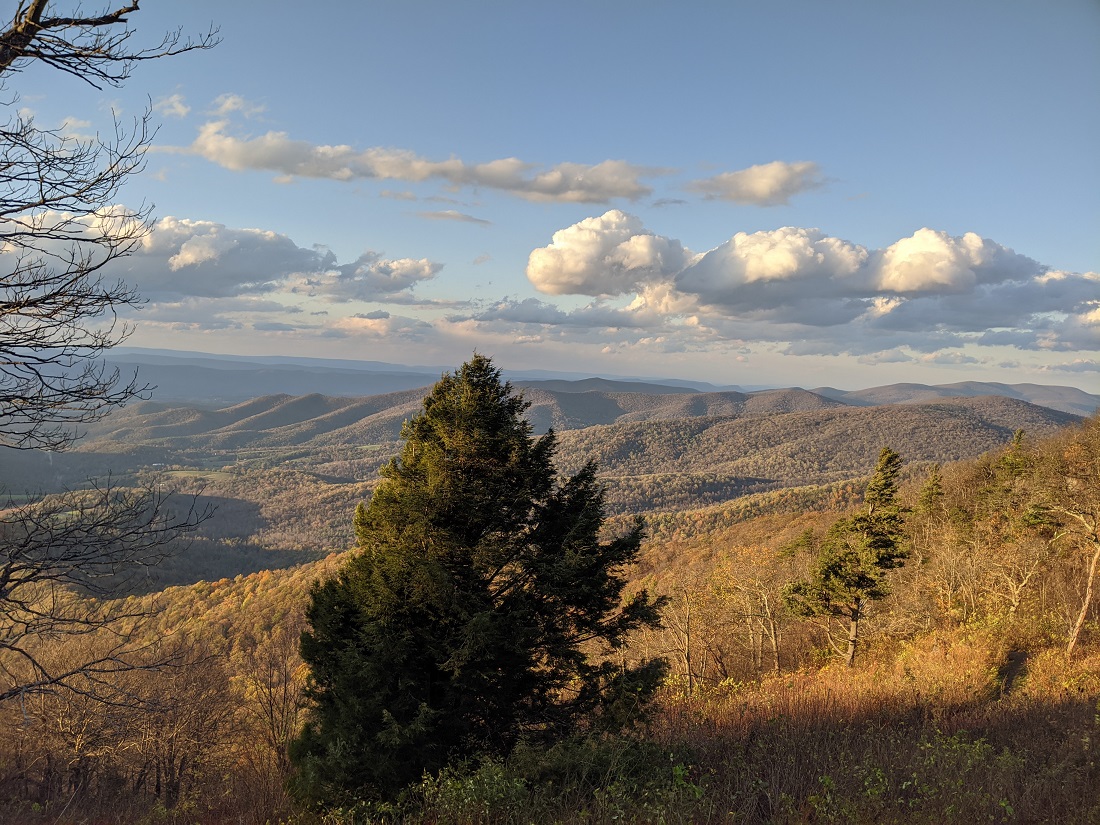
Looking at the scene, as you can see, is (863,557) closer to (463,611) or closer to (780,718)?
(780,718)

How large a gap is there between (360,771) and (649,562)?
64436 millimetres

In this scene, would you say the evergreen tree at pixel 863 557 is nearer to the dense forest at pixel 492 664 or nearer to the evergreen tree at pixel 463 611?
the dense forest at pixel 492 664

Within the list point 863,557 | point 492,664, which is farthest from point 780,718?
point 863,557

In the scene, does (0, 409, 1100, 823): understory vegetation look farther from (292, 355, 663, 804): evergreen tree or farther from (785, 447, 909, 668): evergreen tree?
(785, 447, 909, 668): evergreen tree

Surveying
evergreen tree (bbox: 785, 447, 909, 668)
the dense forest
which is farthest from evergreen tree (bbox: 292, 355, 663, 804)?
evergreen tree (bbox: 785, 447, 909, 668)

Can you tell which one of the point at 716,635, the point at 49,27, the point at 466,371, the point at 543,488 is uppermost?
the point at 49,27

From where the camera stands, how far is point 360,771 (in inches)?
389

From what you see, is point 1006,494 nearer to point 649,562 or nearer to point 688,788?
point 688,788

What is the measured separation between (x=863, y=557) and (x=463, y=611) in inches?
763

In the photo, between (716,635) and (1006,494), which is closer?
(1006,494)

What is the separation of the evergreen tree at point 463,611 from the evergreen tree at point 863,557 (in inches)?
605

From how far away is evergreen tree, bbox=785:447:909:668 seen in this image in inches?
926

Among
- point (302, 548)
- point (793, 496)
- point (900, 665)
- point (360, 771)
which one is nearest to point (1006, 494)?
point (900, 665)

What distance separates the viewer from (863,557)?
23484 millimetres
